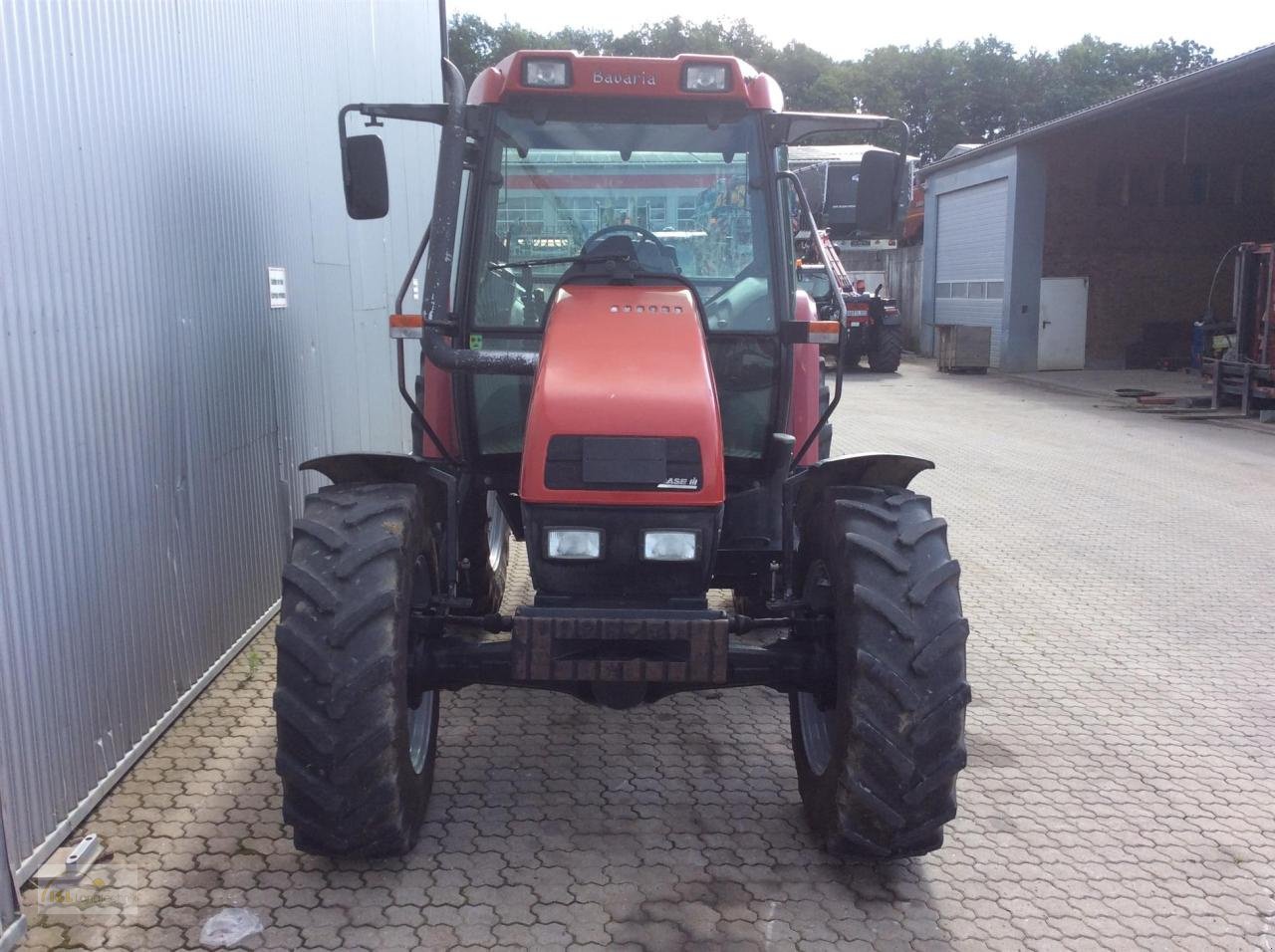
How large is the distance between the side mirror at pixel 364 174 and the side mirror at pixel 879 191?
1.81 m

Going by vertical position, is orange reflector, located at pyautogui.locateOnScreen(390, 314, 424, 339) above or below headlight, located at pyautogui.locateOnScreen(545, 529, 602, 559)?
above

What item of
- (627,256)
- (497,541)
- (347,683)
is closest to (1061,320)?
(497,541)

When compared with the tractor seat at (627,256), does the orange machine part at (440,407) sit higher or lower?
lower

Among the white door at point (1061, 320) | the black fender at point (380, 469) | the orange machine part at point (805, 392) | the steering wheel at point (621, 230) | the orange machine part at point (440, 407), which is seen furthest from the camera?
the white door at point (1061, 320)

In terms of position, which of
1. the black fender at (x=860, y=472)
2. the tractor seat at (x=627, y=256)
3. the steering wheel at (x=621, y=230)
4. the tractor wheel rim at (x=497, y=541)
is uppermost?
the steering wheel at (x=621, y=230)

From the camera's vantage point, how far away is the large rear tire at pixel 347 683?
3.37 metres

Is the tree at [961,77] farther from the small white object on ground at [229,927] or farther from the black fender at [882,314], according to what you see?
the small white object on ground at [229,927]

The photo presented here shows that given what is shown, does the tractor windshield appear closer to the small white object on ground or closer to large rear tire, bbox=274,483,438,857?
large rear tire, bbox=274,483,438,857

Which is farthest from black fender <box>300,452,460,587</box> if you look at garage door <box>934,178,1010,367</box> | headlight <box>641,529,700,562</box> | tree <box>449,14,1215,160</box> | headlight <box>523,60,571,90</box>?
tree <box>449,14,1215,160</box>

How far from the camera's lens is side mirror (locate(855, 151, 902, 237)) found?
446 cm

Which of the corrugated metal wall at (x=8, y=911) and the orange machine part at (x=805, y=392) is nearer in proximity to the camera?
the corrugated metal wall at (x=8, y=911)

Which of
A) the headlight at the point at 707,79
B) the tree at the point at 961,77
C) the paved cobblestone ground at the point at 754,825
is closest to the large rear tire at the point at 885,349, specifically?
the paved cobblestone ground at the point at 754,825

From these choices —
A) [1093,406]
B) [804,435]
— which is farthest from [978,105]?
[804,435]

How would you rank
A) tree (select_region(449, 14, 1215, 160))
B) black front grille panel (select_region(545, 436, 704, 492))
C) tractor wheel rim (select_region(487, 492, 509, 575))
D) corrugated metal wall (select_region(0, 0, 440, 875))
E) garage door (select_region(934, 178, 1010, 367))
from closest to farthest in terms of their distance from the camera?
black front grille panel (select_region(545, 436, 704, 492)) → corrugated metal wall (select_region(0, 0, 440, 875)) → tractor wheel rim (select_region(487, 492, 509, 575)) → garage door (select_region(934, 178, 1010, 367)) → tree (select_region(449, 14, 1215, 160))
